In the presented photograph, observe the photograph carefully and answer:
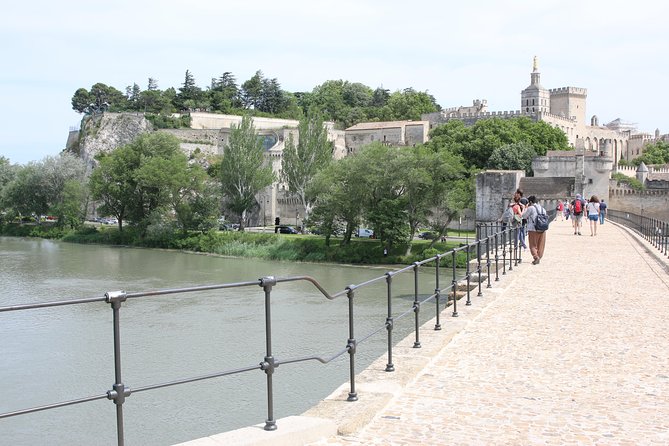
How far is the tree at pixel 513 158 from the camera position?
56.9m

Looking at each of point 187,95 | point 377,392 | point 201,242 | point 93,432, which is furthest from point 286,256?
point 187,95

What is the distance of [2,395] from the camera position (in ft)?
44.0

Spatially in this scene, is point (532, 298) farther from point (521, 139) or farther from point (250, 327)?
point (521, 139)

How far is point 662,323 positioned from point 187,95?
91771 millimetres

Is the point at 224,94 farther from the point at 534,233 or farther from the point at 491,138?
the point at 534,233

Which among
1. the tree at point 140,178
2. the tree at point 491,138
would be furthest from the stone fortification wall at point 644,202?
the tree at point 140,178

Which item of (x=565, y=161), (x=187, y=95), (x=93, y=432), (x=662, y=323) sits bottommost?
(x=93, y=432)

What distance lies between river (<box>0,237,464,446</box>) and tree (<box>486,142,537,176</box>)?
2874 centimetres

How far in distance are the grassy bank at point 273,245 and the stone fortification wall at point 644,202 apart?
1613cm

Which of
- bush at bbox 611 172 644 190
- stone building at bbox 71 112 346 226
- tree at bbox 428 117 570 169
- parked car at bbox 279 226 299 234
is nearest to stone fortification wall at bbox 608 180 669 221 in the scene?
bush at bbox 611 172 644 190

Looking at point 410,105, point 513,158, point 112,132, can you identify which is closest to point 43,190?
point 112,132

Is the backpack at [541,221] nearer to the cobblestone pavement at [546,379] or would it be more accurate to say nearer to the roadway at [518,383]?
the cobblestone pavement at [546,379]

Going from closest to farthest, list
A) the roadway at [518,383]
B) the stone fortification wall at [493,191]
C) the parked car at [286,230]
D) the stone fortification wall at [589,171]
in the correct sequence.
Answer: the roadway at [518,383] → the stone fortification wall at [493,191] → the stone fortification wall at [589,171] → the parked car at [286,230]

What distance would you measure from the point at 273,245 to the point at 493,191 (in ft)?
45.8
